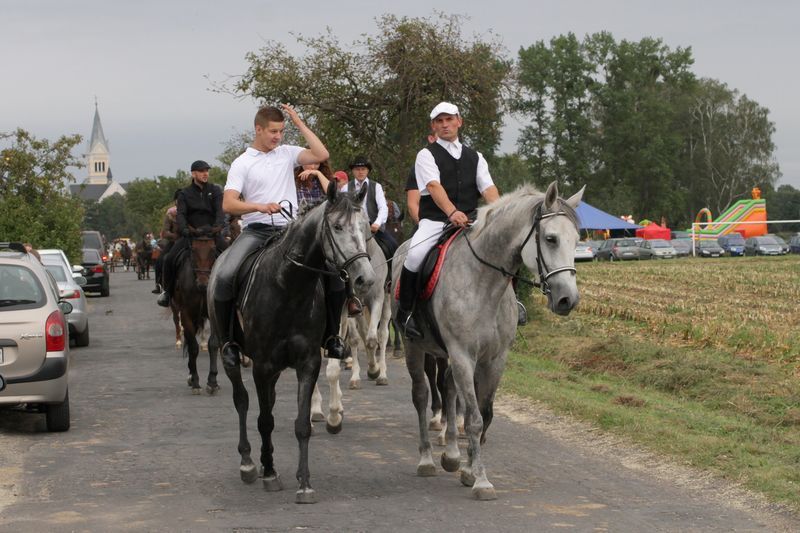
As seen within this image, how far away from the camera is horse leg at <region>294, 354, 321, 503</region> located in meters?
8.05

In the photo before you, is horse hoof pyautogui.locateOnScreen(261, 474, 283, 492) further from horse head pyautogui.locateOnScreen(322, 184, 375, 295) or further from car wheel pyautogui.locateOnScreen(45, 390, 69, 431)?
car wheel pyautogui.locateOnScreen(45, 390, 69, 431)

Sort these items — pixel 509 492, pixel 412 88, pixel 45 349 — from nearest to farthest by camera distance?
pixel 509 492 → pixel 45 349 → pixel 412 88

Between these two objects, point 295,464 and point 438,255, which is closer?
point 438,255

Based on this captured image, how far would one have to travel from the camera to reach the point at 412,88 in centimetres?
2970

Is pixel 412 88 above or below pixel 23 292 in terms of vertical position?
above

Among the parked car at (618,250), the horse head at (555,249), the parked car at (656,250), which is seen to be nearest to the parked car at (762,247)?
the parked car at (656,250)

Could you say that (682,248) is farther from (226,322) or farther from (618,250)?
(226,322)

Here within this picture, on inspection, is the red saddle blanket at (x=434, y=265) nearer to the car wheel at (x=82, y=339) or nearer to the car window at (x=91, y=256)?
the car wheel at (x=82, y=339)

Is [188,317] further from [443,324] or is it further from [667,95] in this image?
[667,95]

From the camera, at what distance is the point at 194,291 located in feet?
48.2

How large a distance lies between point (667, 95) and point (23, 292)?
101 metres

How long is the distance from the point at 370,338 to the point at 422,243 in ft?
14.6

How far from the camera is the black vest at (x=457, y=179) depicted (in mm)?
9469

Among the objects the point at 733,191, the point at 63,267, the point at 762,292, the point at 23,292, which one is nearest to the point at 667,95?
the point at 733,191
